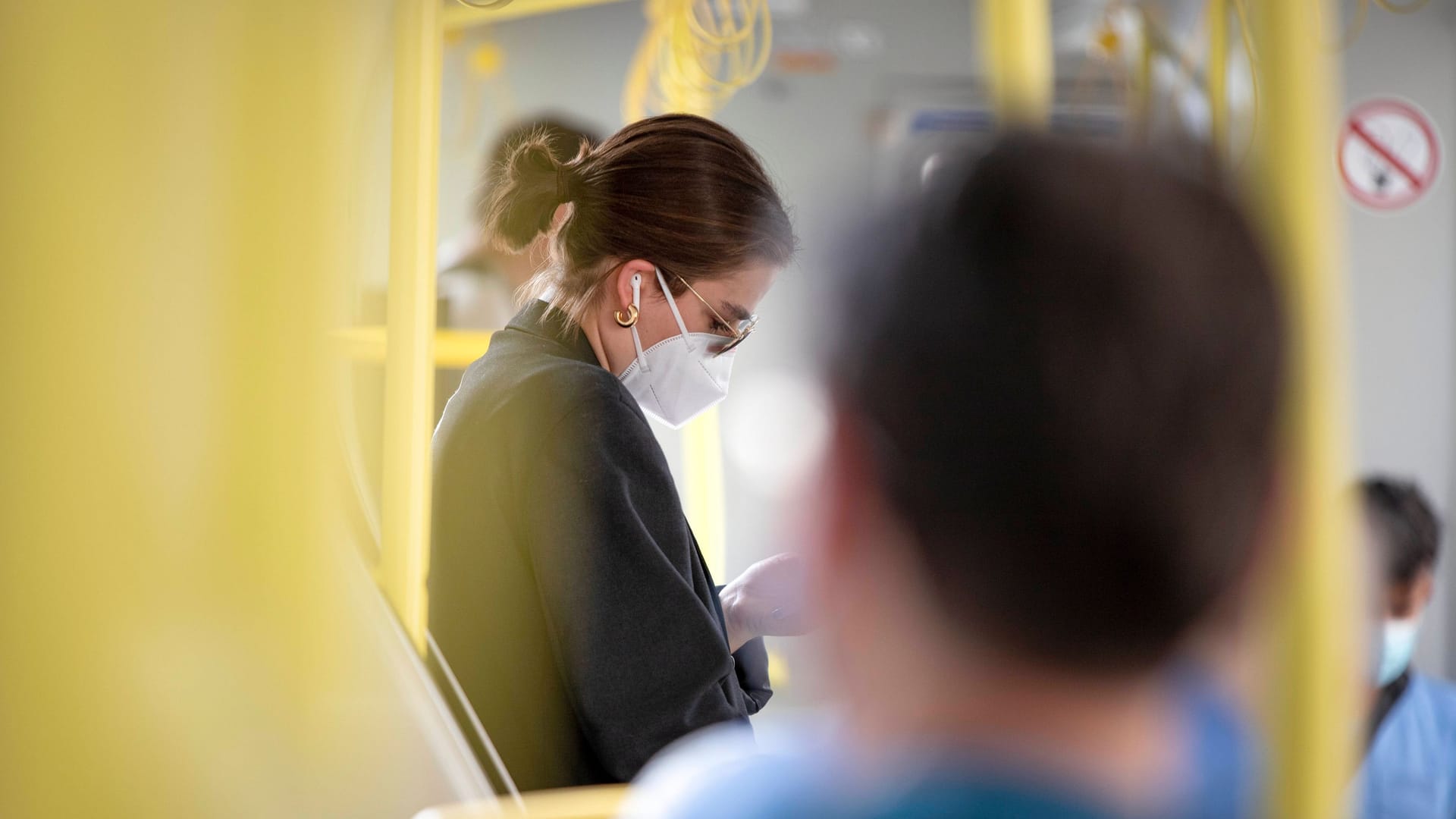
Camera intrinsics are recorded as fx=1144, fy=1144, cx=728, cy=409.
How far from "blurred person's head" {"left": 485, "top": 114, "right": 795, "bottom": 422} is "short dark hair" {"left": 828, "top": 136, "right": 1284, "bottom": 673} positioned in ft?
2.67

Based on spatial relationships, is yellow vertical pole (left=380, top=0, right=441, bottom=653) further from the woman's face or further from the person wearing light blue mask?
the person wearing light blue mask

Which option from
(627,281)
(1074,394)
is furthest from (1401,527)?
(1074,394)

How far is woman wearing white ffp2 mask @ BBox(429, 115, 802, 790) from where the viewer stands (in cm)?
110

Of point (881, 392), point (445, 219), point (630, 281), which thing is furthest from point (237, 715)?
point (445, 219)

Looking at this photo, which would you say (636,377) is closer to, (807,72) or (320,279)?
(320,279)

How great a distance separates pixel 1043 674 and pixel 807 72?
193 inches

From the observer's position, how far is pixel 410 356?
114 cm

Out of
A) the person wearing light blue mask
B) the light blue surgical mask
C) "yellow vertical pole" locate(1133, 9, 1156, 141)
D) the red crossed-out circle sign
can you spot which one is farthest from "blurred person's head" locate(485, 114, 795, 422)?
the red crossed-out circle sign

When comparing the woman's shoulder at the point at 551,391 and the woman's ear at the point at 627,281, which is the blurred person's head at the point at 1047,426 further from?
the woman's ear at the point at 627,281

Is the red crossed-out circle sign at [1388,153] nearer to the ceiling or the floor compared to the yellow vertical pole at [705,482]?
nearer to the ceiling

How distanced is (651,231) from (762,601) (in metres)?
0.46

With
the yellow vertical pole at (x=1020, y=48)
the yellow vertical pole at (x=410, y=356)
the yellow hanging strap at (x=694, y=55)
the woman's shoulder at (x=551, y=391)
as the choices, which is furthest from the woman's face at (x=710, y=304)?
the yellow hanging strap at (x=694, y=55)

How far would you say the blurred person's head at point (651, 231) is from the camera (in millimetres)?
1268

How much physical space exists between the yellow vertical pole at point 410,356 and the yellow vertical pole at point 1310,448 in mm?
760
